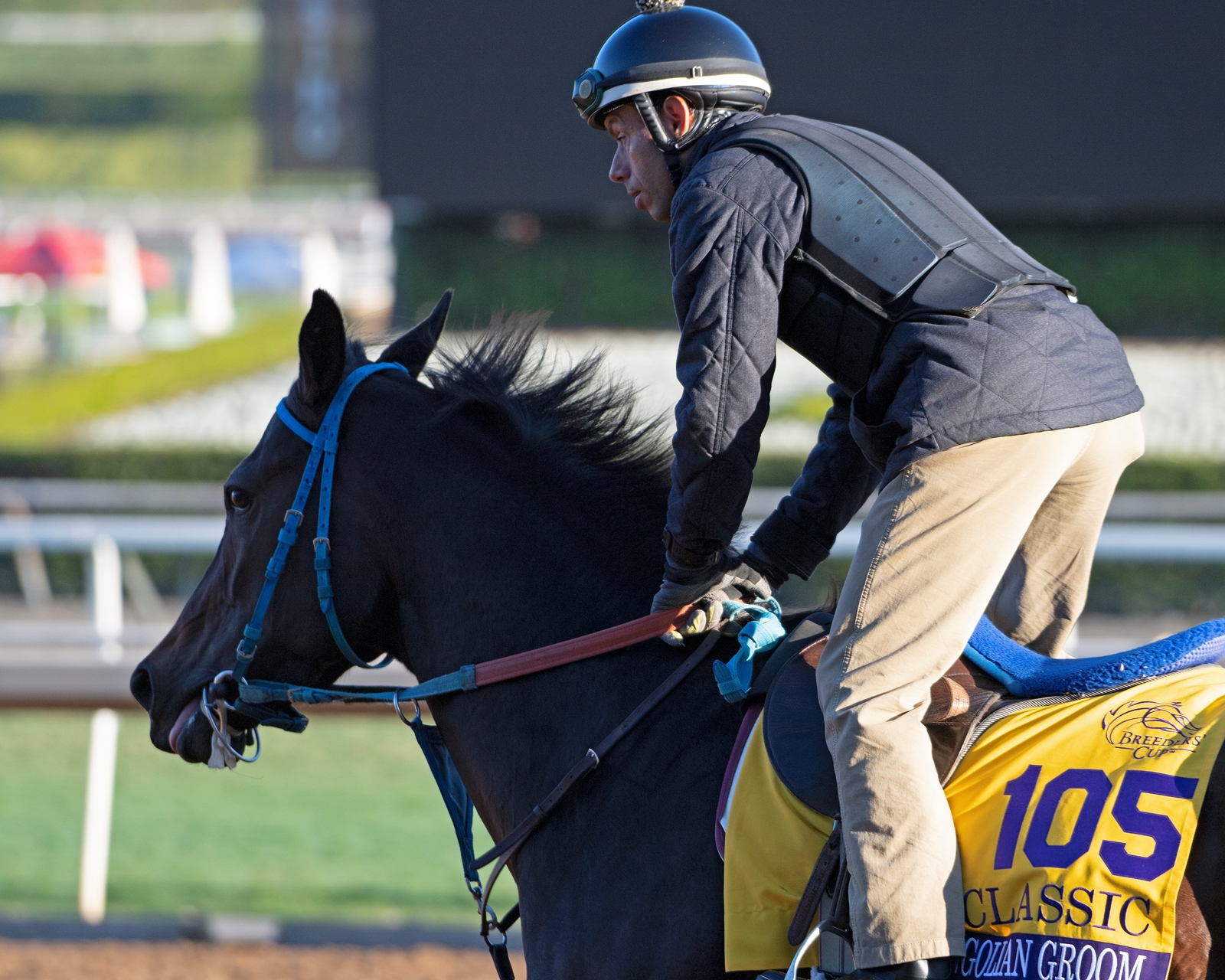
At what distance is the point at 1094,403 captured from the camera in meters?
2.25

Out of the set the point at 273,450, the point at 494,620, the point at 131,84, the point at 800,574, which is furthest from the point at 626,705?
the point at 131,84

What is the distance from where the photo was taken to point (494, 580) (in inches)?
102

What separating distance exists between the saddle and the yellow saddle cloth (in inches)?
1.0

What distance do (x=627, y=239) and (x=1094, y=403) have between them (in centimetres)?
1484

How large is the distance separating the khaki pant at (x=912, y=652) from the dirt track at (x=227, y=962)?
277 centimetres

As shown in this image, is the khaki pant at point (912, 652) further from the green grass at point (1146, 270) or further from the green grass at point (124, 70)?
the green grass at point (124, 70)

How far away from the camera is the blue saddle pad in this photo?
7.33 feet

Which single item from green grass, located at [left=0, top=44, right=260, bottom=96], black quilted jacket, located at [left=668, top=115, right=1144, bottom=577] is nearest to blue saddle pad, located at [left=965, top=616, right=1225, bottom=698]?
Result: black quilted jacket, located at [left=668, top=115, right=1144, bottom=577]

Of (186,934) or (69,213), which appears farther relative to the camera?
(69,213)

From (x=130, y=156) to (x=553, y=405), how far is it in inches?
2060

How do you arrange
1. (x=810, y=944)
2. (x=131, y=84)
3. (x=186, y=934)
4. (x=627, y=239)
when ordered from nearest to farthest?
(x=810, y=944), (x=186, y=934), (x=627, y=239), (x=131, y=84)

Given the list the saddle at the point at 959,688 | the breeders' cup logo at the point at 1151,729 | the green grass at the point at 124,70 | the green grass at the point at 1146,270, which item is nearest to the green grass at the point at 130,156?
the green grass at the point at 124,70

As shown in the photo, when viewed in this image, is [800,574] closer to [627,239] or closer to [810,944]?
[810,944]

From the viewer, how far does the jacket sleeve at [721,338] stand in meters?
2.25
